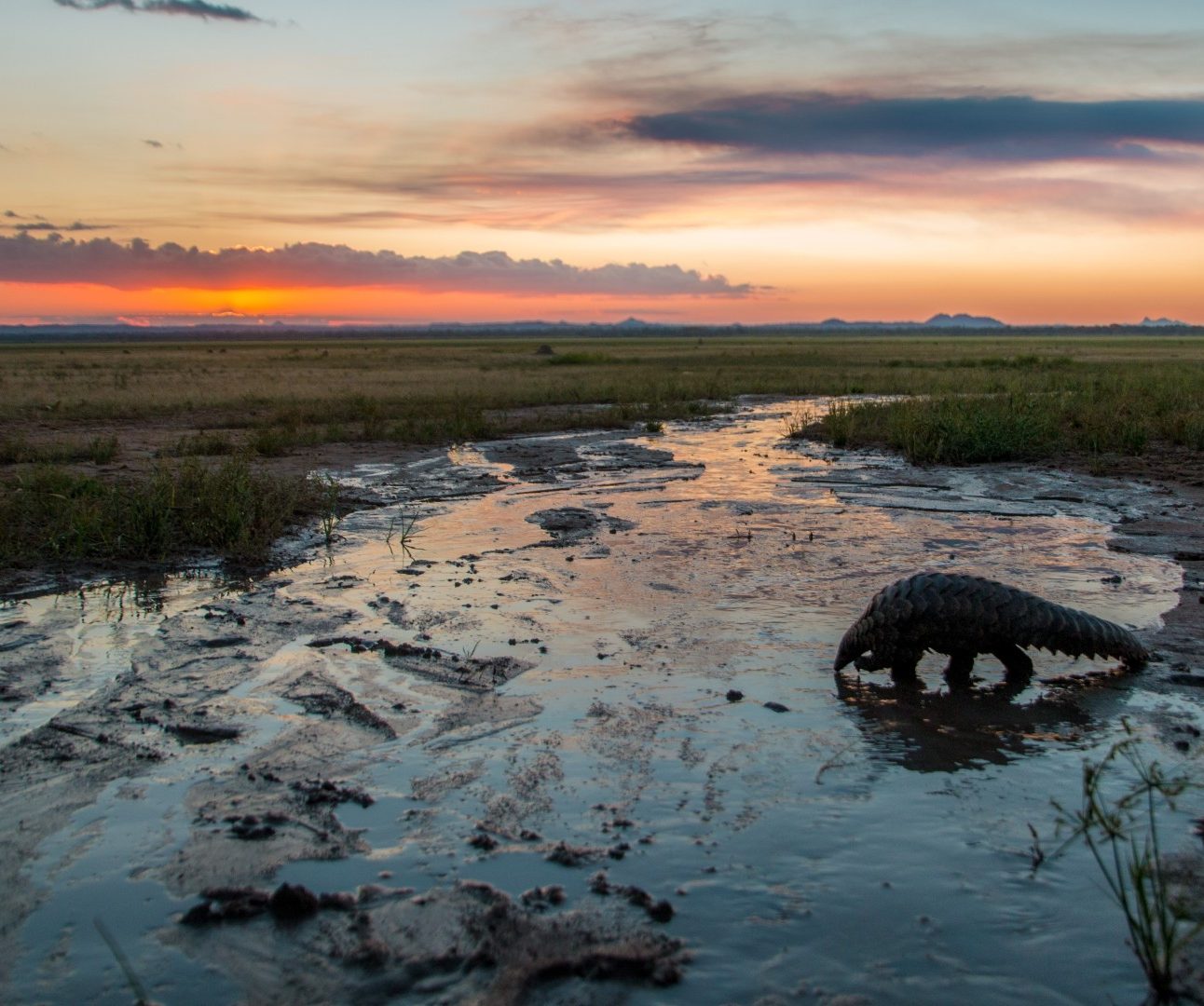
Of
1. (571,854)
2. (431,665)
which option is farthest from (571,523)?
(571,854)

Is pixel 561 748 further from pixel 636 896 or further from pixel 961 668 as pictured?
pixel 961 668

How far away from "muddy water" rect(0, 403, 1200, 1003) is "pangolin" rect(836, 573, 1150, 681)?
23cm

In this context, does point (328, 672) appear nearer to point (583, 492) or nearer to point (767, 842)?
point (767, 842)

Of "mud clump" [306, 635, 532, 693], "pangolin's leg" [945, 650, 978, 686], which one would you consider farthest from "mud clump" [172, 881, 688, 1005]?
"pangolin's leg" [945, 650, 978, 686]

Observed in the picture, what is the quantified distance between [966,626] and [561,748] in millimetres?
2274

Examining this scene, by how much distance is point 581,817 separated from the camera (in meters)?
3.98

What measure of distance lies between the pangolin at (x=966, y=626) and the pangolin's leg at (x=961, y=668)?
3 cm

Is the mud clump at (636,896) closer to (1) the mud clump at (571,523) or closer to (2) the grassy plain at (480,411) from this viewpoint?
(1) the mud clump at (571,523)

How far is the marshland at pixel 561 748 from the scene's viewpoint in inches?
123

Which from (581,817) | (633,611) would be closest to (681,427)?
(633,611)

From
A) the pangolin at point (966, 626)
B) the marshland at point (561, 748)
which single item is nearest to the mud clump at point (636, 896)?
the marshland at point (561, 748)

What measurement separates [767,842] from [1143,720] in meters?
2.31

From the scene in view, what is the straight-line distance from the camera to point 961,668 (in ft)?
18.4

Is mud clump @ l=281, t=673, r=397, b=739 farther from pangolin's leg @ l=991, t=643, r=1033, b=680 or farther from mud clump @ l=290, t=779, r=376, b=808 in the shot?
pangolin's leg @ l=991, t=643, r=1033, b=680
